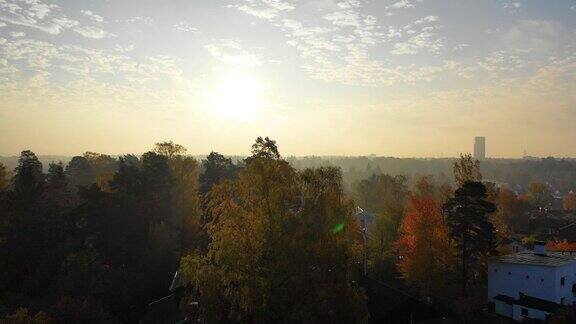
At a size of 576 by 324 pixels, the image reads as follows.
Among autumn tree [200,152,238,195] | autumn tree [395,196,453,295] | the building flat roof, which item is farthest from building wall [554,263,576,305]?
autumn tree [200,152,238,195]

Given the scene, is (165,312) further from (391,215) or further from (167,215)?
(391,215)

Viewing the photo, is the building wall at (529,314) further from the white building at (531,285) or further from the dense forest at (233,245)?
the dense forest at (233,245)

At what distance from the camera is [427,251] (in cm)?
3303

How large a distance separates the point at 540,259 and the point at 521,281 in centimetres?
315

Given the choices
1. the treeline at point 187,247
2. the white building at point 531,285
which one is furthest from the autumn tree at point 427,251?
the treeline at point 187,247

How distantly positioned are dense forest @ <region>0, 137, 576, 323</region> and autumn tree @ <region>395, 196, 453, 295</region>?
9 cm

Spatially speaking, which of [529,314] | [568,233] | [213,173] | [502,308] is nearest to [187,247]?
[213,173]

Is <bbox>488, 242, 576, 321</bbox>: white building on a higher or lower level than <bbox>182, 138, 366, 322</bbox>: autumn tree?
lower

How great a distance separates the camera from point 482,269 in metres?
37.0

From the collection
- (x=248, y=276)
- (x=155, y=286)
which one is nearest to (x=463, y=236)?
(x=248, y=276)

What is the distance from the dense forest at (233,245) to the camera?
18.0 meters

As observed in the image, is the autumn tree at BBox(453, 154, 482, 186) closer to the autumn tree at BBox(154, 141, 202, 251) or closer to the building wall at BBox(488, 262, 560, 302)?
the building wall at BBox(488, 262, 560, 302)

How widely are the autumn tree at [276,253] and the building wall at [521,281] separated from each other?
1884cm

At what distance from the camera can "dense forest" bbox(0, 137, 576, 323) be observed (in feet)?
59.1
